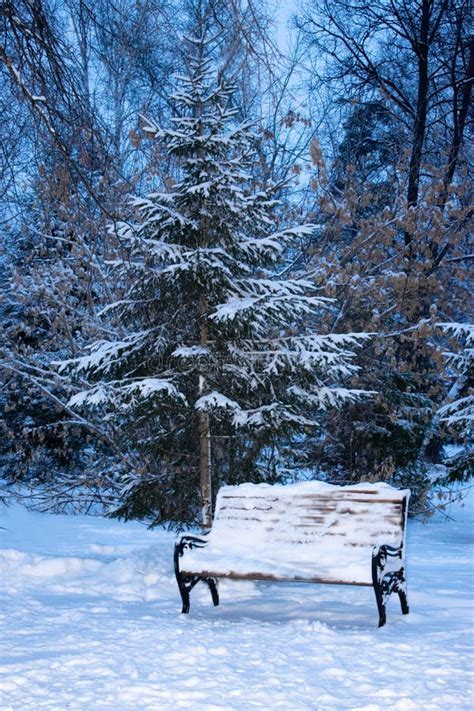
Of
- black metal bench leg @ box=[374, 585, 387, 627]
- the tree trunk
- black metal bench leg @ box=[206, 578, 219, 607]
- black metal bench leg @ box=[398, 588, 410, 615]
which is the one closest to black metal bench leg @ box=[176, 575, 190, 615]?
black metal bench leg @ box=[206, 578, 219, 607]

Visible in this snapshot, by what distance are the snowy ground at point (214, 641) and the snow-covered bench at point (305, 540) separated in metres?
0.31

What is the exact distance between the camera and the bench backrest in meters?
5.38

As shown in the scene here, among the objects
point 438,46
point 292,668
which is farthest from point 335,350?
point 438,46

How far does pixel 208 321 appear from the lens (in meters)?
7.80

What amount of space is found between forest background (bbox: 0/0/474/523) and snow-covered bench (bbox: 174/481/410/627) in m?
1.78

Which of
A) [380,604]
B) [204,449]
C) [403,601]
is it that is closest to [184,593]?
[380,604]

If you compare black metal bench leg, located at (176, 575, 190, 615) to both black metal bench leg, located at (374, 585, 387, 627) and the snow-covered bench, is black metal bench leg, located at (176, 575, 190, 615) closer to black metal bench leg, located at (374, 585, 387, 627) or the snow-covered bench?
the snow-covered bench

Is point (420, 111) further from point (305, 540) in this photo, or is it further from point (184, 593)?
point (184, 593)

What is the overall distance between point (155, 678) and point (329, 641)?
123 centimetres

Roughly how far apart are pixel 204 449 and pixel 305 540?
231 centimetres

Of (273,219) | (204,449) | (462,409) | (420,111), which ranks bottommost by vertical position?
(204,449)

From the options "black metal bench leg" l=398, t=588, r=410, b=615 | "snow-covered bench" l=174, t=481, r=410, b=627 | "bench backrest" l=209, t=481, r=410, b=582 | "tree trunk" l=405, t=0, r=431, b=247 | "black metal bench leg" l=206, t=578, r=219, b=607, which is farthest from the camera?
"tree trunk" l=405, t=0, r=431, b=247

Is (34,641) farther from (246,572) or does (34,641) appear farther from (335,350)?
(335,350)

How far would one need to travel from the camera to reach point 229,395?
788 centimetres
